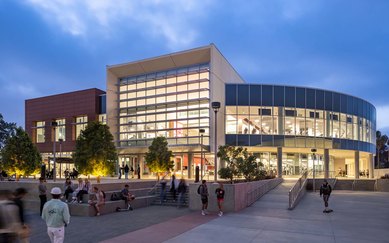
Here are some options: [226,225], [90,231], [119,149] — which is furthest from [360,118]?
[90,231]

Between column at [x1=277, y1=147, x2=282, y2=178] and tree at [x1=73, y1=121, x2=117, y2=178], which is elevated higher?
tree at [x1=73, y1=121, x2=117, y2=178]

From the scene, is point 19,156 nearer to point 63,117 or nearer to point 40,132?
point 63,117

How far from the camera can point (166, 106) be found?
134 feet

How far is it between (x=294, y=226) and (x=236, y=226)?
232cm

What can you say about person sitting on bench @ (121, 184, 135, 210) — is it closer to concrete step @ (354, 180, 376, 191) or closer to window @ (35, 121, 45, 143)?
concrete step @ (354, 180, 376, 191)

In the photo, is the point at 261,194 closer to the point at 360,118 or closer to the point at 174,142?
the point at 174,142

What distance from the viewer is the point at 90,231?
40.6 feet

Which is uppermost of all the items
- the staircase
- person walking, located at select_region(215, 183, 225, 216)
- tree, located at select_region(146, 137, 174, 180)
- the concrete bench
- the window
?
the window

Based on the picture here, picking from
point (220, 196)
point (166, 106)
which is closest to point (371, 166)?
point (166, 106)

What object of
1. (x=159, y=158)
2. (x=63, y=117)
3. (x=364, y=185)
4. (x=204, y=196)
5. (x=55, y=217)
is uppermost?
(x=63, y=117)

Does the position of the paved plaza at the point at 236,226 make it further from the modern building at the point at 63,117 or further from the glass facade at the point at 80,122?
the glass facade at the point at 80,122

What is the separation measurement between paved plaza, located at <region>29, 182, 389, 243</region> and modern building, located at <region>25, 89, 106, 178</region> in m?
32.7

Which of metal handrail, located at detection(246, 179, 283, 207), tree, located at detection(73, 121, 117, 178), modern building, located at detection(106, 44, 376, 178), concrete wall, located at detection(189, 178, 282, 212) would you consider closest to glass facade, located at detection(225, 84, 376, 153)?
modern building, located at detection(106, 44, 376, 178)

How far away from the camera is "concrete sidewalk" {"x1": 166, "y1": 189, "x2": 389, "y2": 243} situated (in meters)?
11.1
